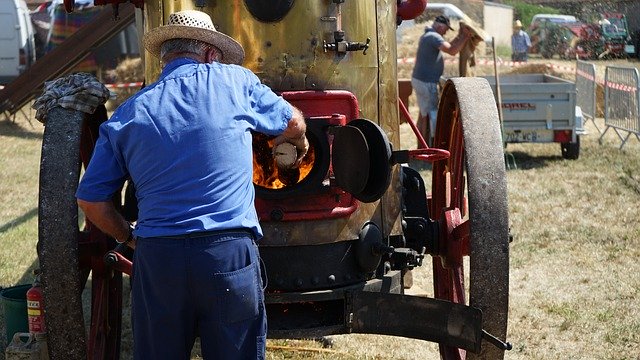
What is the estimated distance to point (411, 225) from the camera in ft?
13.8

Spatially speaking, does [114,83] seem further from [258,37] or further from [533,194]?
[258,37]

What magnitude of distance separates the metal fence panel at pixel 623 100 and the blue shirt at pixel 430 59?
8.44 ft

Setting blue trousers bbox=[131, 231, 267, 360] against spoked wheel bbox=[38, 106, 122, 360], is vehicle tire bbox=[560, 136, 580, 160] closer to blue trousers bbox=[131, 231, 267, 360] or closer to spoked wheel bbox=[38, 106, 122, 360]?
spoked wheel bbox=[38, 106, 122, 360]

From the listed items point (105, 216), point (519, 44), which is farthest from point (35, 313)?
point (519, 44)

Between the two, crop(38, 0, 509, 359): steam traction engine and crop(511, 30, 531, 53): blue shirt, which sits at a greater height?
crop(38, 0, 509, 359): steam traction engine

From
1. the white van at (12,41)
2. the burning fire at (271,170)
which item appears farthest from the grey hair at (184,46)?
the white van at (12,41)

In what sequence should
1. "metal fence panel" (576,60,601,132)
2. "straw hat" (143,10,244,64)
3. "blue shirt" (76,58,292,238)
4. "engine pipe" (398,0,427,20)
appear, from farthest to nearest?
"metal fence panel" (576,60,601,132) < "engine pipe" (398,0,427,20) < "straw hat" (143,10,244,64) < "blue shirt" (76,58,292,238)

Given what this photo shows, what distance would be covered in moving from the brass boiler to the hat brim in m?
0.31

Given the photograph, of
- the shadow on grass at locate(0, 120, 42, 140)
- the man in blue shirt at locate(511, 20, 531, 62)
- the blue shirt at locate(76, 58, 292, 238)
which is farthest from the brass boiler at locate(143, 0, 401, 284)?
the man in blue shirt at locate(511, 20, 531, 62)

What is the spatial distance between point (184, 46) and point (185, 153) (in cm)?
43

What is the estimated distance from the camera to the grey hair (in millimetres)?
3303

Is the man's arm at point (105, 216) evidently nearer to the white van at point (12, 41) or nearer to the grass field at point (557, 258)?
the grass field at point (557, 258)

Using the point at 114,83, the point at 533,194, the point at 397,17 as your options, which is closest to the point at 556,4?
the point at 114,83

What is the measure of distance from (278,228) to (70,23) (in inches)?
641
